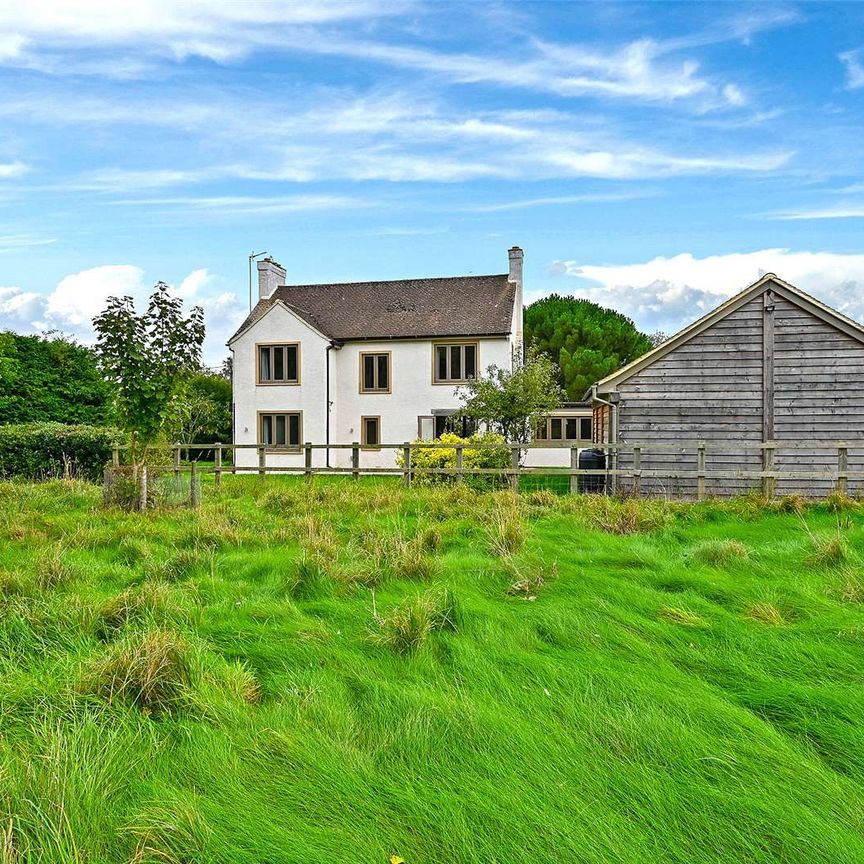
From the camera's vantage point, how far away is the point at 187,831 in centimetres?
303

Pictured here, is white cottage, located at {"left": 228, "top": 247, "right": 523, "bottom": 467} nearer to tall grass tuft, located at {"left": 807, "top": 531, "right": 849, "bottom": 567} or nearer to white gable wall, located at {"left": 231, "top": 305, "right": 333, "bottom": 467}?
white gable wall, located at {"left": 231, "top": 305, "right": 333, "bottom": 467}

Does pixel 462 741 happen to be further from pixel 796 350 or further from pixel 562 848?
pixel 796 350

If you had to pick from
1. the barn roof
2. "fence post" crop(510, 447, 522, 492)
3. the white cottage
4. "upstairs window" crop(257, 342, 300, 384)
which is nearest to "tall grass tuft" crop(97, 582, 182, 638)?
"fence post" crop(510, 447, 522, 492)

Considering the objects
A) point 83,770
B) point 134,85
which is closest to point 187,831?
point 83,770

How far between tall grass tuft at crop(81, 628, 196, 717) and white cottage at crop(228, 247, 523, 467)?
85.7ft

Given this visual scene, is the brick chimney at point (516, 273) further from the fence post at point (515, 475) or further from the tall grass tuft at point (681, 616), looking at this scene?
the tall grass tuft at point (681, 616)

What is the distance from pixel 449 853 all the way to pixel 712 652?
289 centimetres

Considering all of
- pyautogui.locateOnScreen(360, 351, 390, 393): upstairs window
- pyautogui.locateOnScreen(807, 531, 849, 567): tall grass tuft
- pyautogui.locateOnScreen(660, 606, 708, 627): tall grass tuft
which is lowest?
pyautogui.locateOnScreen(660, 606, 708, 627): tall grass tuft

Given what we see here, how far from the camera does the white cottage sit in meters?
31.0

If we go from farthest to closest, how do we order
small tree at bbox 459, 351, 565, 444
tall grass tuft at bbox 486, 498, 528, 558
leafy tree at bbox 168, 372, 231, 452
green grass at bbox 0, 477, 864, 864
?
1. leafy tree at bbox 168, 372, 231, 452
2. small tree at bbox 459, 351, 565, 444
3. tall grass tuft at bbox 486, 498, 528, 558
4. green grass at bbox 0, 477, 864, 864

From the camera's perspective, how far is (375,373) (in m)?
31.8

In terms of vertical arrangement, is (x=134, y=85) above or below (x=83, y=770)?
above

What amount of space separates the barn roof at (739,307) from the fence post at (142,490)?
10975mm

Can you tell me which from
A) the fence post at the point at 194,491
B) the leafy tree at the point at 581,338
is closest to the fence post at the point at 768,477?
the fence post at the point at 194,491
